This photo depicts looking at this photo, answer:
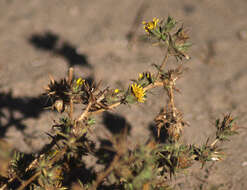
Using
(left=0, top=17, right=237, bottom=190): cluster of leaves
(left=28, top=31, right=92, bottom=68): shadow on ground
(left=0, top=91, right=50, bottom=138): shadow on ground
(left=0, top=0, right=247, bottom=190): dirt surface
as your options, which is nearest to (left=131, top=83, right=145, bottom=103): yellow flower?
(left=0, top=17, right=237, bottom=190): cluster of leaves

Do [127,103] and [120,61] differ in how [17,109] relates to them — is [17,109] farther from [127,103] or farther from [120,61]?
[127,103]

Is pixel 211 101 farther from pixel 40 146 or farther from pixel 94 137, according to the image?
pixel 40 146

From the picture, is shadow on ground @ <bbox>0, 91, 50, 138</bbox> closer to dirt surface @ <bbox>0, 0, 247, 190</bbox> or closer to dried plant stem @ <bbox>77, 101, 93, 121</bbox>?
dirt surface @ <bbox>0, 0, 247, 190</bbox>

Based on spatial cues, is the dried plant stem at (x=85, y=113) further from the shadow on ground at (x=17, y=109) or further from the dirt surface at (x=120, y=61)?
the shadow on ground at (x=17, y=109)

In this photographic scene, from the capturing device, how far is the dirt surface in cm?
252

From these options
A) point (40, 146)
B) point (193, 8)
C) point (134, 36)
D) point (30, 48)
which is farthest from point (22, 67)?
point (193, 8)

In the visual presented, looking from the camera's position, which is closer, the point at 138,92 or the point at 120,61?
the point at 138,92

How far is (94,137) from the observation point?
2.50 metres

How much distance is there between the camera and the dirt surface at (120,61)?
8.28ft

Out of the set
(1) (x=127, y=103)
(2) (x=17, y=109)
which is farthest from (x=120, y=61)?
(1) (x=127, y=103)

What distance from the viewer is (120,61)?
3234 millimetres

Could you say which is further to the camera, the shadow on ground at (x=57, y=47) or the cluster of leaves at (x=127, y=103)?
the shadow on ground at (x=57, y=47)

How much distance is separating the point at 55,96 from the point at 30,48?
6.80ft

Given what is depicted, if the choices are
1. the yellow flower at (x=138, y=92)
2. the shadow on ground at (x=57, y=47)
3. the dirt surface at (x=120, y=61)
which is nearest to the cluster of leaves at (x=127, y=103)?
the yellow flower at (x=138, y=92)
